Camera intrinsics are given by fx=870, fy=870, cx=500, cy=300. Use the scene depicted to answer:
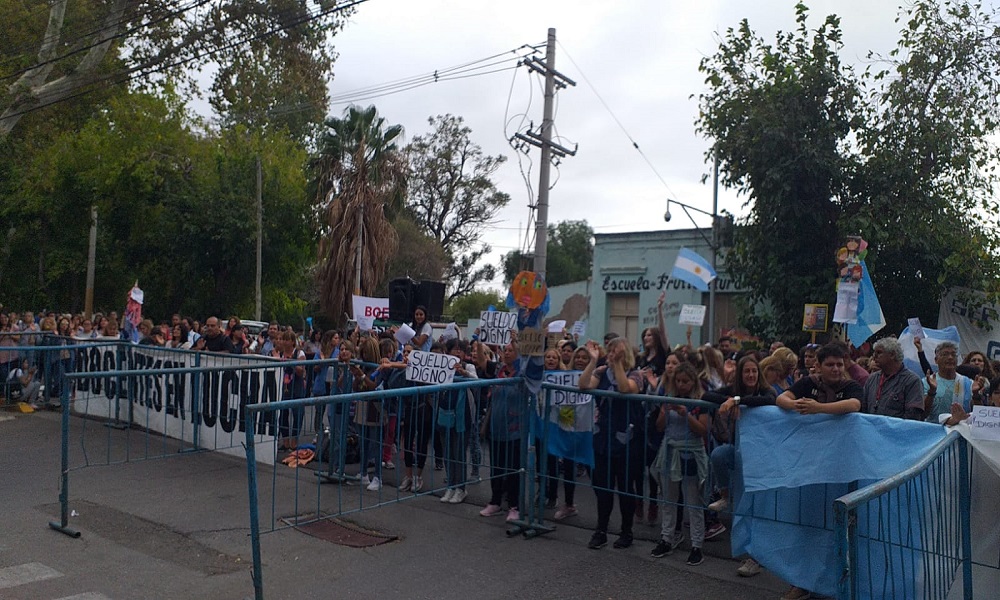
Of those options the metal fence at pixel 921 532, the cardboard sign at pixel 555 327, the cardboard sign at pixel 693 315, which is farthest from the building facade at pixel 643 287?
the metal fence at pixel 921 532

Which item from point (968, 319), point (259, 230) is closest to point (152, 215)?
point (259, 230)

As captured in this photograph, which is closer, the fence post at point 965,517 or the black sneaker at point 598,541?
the fence post at point 965,517

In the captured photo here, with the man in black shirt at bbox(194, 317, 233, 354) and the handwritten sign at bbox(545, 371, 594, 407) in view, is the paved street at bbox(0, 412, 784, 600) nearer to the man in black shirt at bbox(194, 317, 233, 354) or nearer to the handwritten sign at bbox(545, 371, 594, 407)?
the handwritten sign at bbox(545, 371, 594, 407)

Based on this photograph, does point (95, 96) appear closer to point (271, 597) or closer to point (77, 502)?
point (77, 502)

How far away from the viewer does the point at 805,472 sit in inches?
236

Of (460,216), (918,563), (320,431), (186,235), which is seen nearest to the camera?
(918,563)

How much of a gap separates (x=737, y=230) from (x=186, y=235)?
1827cm

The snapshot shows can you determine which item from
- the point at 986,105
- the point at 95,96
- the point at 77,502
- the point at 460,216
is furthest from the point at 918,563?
the point at 460,216

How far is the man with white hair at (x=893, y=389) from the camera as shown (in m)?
6.66

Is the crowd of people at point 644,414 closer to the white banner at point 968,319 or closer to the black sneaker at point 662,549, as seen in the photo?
the black sneaker at point 662,549

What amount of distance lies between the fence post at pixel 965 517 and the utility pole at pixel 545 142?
10.9m

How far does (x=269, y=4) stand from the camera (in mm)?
22750

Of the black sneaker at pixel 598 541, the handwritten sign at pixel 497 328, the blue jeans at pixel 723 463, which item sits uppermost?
the handwritten sign at pixel 497 328

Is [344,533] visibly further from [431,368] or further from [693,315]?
[693,315]
